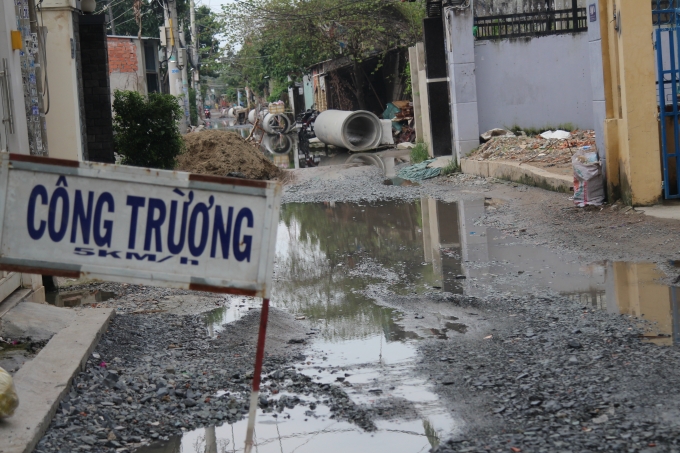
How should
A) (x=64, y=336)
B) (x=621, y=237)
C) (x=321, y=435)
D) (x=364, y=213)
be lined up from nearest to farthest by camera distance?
1. (x=321, y=435)
2. (x=64, y=336)
3. (x=621, y=237)
4. (x=364, y=213)

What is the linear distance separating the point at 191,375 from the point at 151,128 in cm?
1028

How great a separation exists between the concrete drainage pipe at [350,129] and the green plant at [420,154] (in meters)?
4.96

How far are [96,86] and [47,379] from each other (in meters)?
7.76

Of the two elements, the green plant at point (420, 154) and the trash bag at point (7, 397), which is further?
the green plant at point (420, 154)

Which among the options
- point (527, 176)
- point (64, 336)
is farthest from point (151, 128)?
point (64, 336)

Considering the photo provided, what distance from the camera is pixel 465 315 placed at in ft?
19.9

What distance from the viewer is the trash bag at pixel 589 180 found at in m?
9.95

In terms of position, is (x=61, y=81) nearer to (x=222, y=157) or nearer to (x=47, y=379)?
(x=47, y=379)

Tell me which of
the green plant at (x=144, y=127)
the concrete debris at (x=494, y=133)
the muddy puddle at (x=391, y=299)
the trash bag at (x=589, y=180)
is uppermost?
the green plant at (x=144, y=127)

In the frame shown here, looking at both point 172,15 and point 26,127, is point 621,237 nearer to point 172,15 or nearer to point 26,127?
point 26,127

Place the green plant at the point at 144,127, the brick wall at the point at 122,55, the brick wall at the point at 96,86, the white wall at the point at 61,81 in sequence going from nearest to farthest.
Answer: the white wall at the point at 61,81 → the brick wall at the point at 96,86 → the green plant at the point at 144,127 → the brick wall at the point at 122,55

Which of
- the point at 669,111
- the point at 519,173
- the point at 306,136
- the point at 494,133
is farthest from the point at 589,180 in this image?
the point at 306,136

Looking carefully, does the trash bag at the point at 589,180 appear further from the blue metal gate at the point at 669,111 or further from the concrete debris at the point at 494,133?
the concrete debris at the point at 494,133

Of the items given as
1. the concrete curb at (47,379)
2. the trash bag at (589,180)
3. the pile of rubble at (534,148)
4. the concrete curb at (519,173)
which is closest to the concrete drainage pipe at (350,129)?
the pile of rubble at (534,148)
